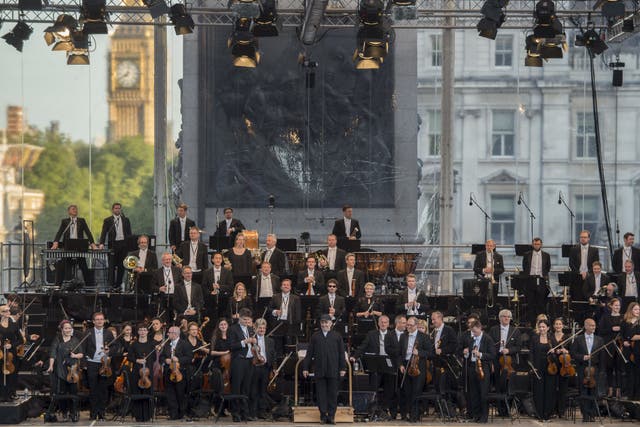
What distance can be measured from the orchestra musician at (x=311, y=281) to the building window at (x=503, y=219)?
7.47 metres

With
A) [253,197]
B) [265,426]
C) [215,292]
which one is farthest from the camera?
[253,197]

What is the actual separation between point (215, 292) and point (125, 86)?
27.6 ft

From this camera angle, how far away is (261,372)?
1834cm

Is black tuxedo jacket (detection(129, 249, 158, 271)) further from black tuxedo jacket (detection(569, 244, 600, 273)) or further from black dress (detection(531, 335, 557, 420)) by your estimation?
black tuxedo jacket (detection(569, 244, 600, 273))

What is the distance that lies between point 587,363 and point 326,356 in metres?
4.02

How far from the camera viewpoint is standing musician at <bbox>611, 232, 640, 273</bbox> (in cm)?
2100

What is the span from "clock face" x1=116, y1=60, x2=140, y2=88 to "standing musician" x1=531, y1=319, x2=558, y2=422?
11656 millimetres

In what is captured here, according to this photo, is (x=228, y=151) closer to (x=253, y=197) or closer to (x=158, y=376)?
(x=253, y=197)

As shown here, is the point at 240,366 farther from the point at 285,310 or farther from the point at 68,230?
the point at 68,230

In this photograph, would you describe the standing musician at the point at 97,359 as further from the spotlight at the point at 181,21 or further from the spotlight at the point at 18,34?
the spotlight at the point at 18,34

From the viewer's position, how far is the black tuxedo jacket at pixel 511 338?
1855 cm

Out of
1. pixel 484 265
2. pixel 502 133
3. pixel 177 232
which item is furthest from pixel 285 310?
pixel 502 133

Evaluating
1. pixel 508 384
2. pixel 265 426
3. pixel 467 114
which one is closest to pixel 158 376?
pixel 265 426

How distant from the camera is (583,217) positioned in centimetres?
2664
